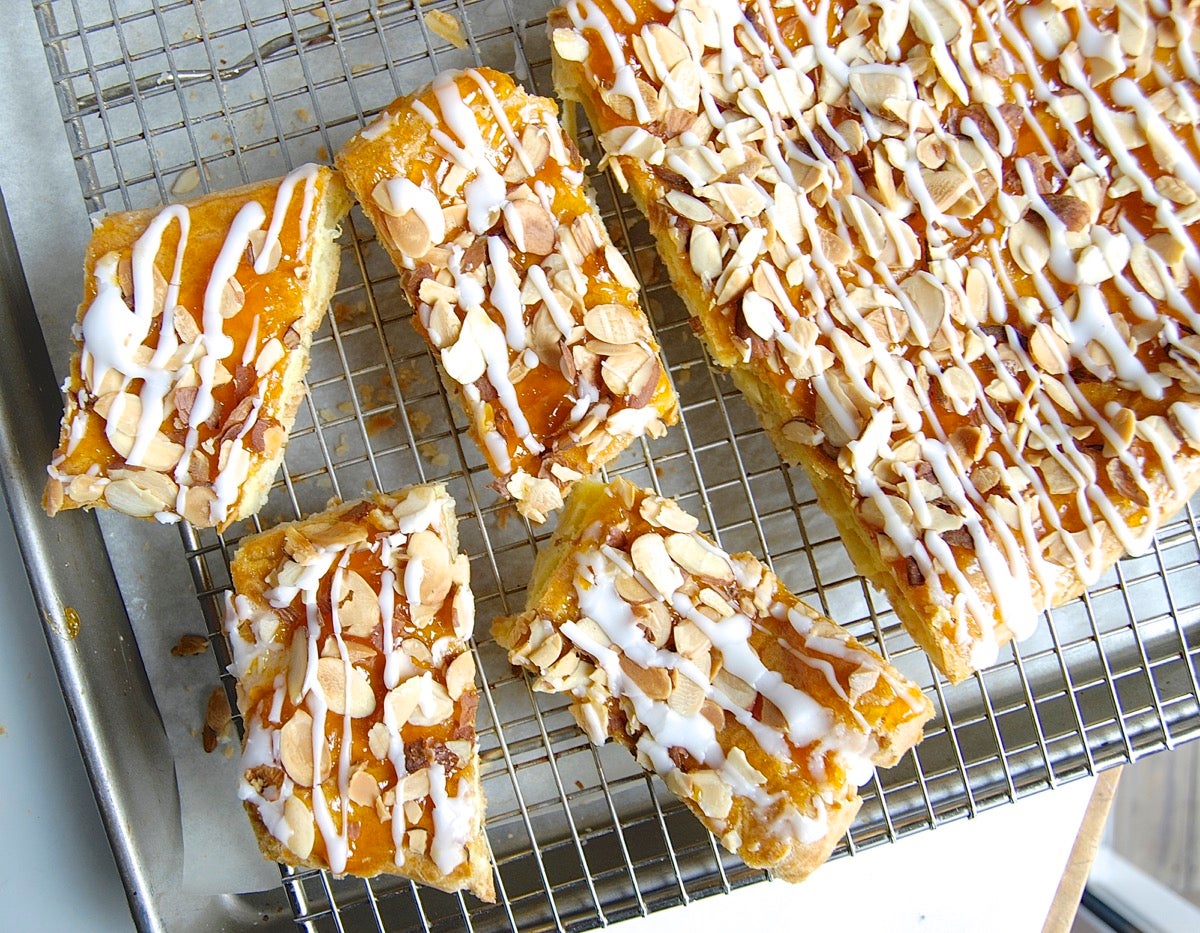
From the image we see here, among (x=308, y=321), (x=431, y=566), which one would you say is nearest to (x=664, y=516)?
(x=431, y=566)

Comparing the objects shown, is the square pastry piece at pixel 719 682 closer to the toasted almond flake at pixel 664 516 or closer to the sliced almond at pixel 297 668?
the toasted almond flake at pixel 664 516

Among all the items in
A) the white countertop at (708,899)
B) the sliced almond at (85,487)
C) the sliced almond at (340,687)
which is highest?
the sliced almond at (85,487)

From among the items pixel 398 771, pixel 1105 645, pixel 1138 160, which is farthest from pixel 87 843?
pixel 1138 160

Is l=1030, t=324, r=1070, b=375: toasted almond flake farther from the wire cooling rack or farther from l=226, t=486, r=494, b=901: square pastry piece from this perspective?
l=226, t=486, r=494, b=901: square pastry piece

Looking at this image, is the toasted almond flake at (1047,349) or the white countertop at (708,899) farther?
the white countertop at (708,899)

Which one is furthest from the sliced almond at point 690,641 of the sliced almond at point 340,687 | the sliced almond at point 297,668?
the sliced almond at point 297,668

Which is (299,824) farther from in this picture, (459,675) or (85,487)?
(85,487)
